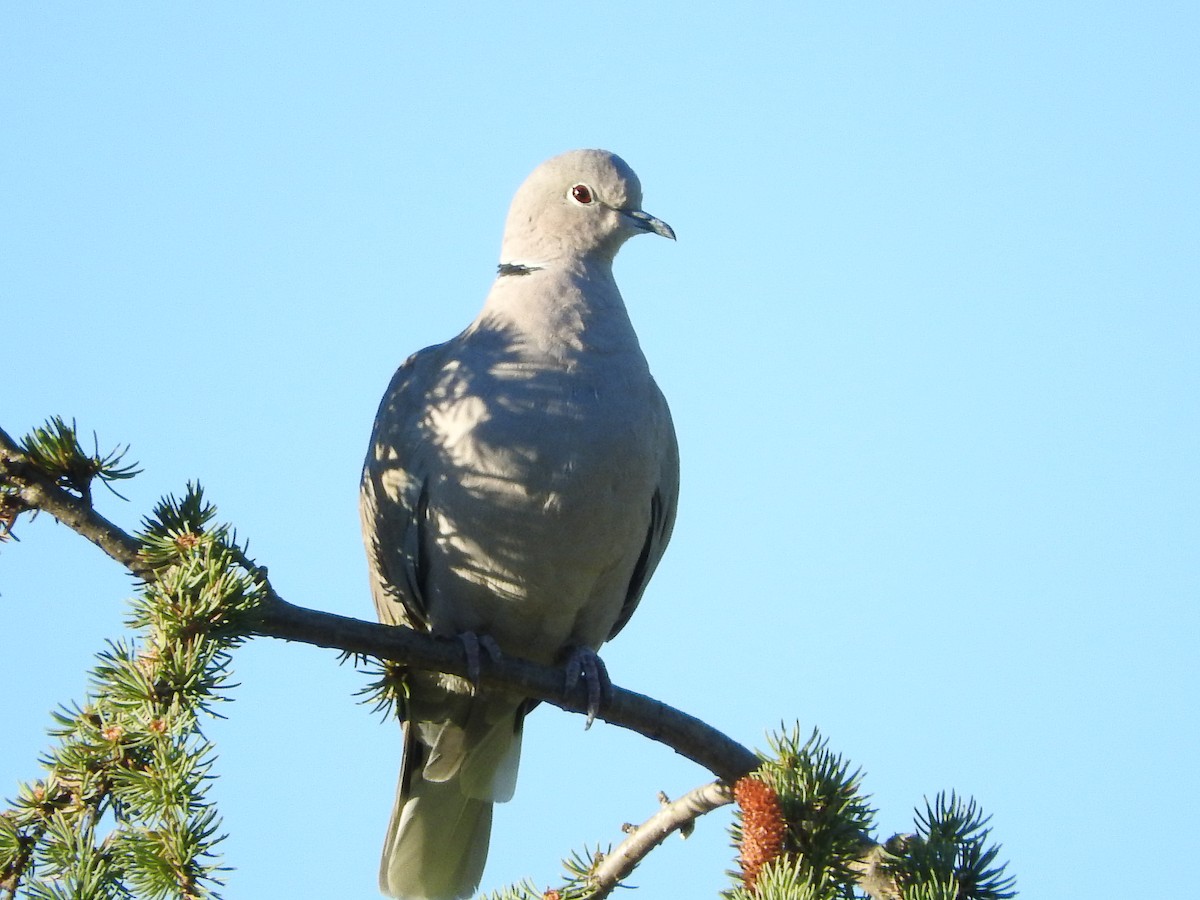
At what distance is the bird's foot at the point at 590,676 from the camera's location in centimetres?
415

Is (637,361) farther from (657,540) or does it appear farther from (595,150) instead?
(595,150)

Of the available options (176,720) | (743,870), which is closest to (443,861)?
(743,870)

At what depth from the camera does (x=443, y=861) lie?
195 inches

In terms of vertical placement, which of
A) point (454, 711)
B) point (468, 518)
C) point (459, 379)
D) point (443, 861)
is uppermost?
point (459, 379)

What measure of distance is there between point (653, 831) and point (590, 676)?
2.44 feet

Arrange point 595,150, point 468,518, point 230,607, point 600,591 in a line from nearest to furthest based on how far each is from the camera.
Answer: point 230,607, point 468,518, point 600,591, point 595,150

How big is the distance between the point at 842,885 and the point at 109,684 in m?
1.53

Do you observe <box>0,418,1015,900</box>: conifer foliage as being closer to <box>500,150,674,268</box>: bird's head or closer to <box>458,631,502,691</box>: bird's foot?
<box>458,631,502,691</box>: bird's foot

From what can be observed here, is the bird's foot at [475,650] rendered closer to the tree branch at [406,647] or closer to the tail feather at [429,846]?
the tree branch at [406,647]

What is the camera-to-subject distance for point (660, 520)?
4930 millimetres

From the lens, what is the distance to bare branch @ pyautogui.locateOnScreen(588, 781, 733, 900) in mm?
3607

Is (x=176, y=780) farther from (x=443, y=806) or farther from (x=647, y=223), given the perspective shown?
(x=647, y=223)

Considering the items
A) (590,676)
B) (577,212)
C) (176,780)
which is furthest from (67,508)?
(577,212)

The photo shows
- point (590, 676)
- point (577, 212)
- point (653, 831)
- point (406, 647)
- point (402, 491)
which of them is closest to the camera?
point (406, 647)
